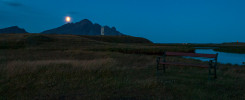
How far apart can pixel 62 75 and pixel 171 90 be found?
4431mm

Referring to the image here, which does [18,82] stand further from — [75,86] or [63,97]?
[63,97]

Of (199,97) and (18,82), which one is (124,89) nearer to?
(199,97)

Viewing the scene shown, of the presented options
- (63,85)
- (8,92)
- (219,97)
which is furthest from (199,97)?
(8,92)

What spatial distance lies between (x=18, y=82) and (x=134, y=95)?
411 centimetres

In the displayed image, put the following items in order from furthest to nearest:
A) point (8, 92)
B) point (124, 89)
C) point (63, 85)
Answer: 1. point (63, 85)
2. point (124, 89)
3. point (8, 92)

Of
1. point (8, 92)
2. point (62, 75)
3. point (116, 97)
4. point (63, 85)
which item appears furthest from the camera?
point (62, 75)

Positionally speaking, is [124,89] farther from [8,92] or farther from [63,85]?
[8,92]

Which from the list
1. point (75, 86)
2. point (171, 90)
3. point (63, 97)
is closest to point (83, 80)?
point (75, 86)

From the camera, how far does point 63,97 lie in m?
4.64

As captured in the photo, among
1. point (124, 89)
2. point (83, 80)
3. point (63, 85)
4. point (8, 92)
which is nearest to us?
point (8, 92)

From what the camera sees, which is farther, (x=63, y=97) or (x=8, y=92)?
(x=8, y=92)

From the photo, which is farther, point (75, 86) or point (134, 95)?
point (75, 86)

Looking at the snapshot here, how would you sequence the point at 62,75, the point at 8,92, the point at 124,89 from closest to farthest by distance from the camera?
1. the point at 8,92
2. the point at 124,89
3. the point at 62,75

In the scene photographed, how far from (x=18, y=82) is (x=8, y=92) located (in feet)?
3.18
